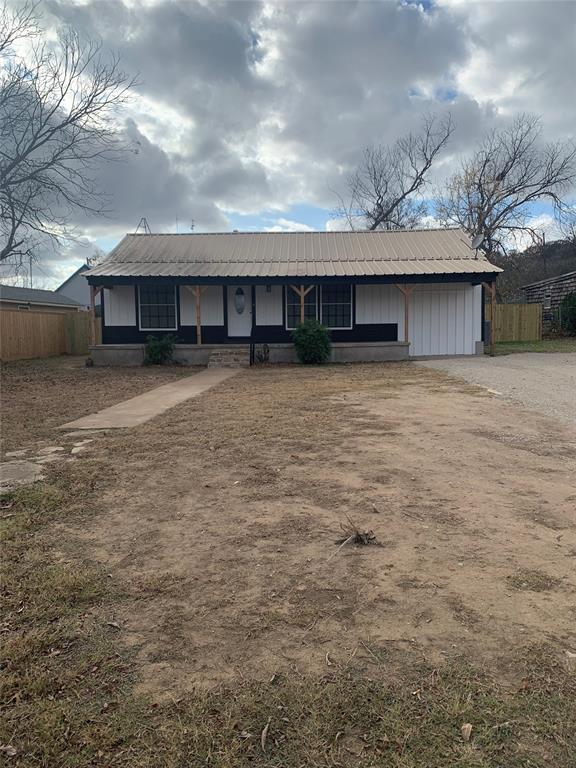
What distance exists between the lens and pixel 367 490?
407cm

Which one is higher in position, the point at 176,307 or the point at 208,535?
the point at 176,307

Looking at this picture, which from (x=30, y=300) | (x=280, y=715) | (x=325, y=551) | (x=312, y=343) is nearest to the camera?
(x=280, y=715)

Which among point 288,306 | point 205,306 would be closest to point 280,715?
point 288,306

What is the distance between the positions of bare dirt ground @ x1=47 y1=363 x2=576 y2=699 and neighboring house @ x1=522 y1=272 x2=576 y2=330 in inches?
832

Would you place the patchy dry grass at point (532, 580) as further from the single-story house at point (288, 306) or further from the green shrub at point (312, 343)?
the single-story house at point (288, 306)

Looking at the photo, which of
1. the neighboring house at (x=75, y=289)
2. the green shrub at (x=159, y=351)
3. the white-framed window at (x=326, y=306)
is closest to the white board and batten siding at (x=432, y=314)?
the white-framed window at (x=326, y=306)

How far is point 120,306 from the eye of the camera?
18219mm

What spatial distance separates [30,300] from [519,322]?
2655cm

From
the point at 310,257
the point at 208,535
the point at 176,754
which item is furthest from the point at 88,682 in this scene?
the point at 310,257

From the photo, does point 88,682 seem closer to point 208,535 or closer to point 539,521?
point 208,535

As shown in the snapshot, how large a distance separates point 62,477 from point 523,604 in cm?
363

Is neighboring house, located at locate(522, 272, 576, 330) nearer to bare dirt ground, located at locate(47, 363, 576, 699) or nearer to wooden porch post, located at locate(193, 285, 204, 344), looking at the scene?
wooden porch post, located at locate(193, 285, 204, 344)

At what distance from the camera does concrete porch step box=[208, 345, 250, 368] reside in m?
15.9

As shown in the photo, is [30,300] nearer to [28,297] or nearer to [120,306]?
[28,297]
